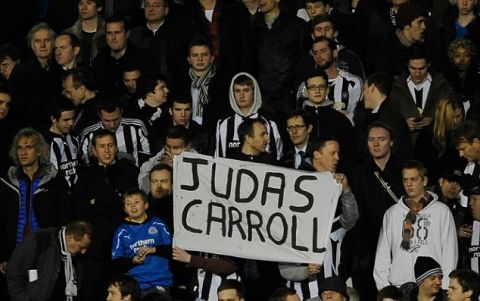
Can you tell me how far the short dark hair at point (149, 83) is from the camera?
1796cm

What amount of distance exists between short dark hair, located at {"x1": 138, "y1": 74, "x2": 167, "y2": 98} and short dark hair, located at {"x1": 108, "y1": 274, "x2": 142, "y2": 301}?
3213 mm

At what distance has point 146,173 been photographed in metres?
16.7

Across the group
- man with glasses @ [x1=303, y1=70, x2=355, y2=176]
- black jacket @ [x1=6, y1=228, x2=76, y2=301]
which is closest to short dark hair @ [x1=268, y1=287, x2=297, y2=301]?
black jacket @ [x1=6, y1=228, x2=76, y2=301]

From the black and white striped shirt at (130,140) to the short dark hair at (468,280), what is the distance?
398cm

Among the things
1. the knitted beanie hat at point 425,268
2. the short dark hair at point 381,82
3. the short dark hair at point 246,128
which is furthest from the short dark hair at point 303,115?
the knitted beanie hat at point 425,268

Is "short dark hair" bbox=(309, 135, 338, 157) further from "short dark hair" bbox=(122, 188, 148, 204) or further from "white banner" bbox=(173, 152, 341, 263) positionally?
"short dark hair" bbox=(122, 188, 148, 204)

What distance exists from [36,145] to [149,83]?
1.54 metres

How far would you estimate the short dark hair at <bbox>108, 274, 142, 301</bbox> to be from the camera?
49.5ft

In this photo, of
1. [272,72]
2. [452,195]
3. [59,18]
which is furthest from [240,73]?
[59,18]

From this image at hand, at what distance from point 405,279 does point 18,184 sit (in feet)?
12.5

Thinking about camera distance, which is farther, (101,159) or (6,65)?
(6,65)

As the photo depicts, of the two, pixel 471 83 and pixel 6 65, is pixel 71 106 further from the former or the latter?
pixel 471 83

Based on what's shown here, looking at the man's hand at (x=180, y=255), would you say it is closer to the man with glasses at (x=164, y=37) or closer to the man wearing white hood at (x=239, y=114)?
the man wearing white hood at (x=239, y=114)

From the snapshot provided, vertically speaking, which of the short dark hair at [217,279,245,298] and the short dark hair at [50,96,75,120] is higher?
the short dark hair at [50,96,75,120]
